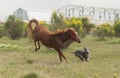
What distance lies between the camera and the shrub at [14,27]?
3241 centimetres

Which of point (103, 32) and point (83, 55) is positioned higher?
point (83, 55)

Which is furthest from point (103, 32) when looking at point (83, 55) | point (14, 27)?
point (83, 55)

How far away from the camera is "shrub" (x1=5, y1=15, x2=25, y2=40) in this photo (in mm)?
32406

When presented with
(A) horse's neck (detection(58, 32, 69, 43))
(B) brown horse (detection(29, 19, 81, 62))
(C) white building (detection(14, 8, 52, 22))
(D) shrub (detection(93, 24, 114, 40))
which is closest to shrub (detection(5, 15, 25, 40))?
(D) shrub (detection(93, 24, 114, 40))

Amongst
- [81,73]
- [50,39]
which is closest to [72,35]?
[50,39]

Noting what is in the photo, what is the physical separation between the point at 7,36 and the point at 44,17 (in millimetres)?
30421

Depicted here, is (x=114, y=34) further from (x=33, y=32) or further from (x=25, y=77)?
(x=25, y=77)

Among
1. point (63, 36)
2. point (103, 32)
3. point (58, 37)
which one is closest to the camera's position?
point (63, 36)

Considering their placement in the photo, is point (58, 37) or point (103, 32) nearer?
point (58, 37)

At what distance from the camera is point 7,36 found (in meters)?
34.0

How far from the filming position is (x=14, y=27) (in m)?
32.8

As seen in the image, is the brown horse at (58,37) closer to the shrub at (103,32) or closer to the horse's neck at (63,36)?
the horse's neck at (63,36)

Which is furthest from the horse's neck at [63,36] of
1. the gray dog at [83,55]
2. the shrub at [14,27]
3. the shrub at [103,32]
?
the shrub at [14,27]

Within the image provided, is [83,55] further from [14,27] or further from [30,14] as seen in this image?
[30,14]
